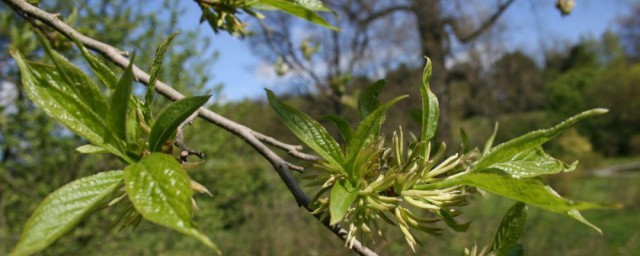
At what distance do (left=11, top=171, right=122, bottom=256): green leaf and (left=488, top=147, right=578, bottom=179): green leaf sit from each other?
14.9 inches

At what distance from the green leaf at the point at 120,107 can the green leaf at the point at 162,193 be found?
5 centimetres

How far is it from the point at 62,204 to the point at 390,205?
12.3 inches

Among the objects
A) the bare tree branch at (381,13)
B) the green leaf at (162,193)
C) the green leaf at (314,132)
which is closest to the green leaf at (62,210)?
the green leaf at (162,193)

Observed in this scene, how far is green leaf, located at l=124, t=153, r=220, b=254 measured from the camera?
0.35 metres

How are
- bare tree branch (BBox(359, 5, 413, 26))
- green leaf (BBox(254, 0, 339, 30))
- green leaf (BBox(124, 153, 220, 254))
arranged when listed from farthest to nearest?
bare tree branch (BBox(359, 5, 413, 26))
green leaf (BBox(254, 0, 339, 30))
green leaf (BBox(124, 153, 220, 254))

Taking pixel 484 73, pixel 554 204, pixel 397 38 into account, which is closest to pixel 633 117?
pixel 484 73

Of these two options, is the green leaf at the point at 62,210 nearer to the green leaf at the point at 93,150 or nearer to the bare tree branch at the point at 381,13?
the green leaf at the point at 93,150

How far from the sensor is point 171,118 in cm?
47

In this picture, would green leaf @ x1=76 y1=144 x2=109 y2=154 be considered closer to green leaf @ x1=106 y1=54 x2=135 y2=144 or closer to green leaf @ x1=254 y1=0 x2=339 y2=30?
green leaf @ x1=106 y1=54 x2=135 y2=144

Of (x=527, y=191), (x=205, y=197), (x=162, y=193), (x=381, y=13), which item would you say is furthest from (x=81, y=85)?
(x=381, y=13)

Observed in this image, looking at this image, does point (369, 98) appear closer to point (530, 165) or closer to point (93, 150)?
point (530, 165)

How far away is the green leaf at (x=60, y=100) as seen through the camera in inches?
16.8

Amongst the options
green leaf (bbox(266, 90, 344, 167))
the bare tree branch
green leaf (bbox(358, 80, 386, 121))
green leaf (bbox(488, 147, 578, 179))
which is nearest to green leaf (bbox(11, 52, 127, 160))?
green leaf (bbox(266, 90, 344, 167))

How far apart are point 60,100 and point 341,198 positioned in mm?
265
